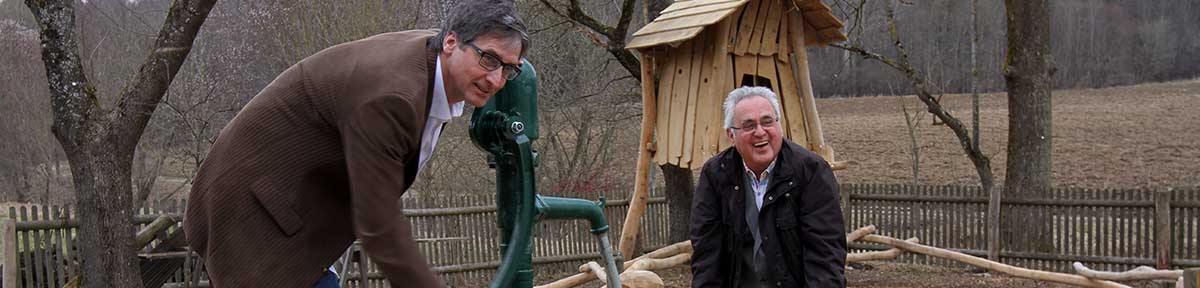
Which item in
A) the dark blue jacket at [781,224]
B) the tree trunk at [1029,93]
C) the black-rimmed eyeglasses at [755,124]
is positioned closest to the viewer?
the dark blue jacket at [781,224]

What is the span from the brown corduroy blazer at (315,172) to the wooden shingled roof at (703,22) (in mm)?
3554

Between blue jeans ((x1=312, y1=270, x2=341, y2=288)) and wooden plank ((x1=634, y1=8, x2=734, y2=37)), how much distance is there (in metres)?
3.55

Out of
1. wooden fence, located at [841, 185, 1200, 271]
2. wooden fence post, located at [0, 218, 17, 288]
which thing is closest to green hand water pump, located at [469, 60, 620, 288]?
wooden fence post, located at [0, 218, 17, 288]

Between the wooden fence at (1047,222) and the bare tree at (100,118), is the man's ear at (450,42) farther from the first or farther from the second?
the wooden fence at (1047,222)

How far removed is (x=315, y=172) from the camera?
2172 millimetres

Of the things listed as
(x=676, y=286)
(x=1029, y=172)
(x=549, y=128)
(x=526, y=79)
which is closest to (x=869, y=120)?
(x=549, y=128)

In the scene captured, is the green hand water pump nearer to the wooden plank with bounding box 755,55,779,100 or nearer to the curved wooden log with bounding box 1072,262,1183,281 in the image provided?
the wooden plank with bounding box 755,55,779,100

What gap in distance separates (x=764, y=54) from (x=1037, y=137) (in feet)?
18.1

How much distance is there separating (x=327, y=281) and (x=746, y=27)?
404 centimetres

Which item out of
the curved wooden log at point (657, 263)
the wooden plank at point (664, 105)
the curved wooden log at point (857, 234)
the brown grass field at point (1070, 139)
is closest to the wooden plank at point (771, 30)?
the wooden plank at point (664, 105)

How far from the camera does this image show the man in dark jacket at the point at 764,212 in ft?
12.0

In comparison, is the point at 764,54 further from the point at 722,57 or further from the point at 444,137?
the point at 444,137

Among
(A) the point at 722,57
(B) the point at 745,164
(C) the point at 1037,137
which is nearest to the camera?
(B) the point at 745,164

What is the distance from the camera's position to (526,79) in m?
2.38
